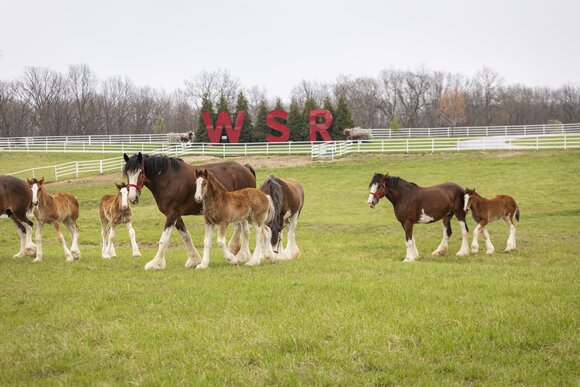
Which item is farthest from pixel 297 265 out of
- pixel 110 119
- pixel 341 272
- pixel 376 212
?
pixel 110 119

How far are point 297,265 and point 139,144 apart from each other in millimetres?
51972

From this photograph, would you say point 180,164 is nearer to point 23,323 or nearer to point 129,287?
point 129,287

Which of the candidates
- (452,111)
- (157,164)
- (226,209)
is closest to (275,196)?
(226,209)

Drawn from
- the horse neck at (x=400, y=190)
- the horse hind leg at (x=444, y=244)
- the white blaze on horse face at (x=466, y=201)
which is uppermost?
the horse neck at (x=400, y=190)

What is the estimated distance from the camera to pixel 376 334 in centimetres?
645

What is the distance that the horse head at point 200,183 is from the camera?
1107 cm

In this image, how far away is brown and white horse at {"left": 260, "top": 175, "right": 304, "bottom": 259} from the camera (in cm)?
1307

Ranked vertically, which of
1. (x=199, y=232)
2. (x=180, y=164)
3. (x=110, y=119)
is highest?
(x=110, y=119)

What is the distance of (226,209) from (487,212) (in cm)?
793

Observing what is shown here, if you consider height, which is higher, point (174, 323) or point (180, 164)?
point (180, 164)

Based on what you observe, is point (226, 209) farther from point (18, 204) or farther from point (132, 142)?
point (132, 142)

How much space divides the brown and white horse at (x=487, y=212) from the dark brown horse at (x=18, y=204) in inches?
431

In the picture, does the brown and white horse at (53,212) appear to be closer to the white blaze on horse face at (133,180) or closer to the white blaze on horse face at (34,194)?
the white blaze on horse face at (34,194)

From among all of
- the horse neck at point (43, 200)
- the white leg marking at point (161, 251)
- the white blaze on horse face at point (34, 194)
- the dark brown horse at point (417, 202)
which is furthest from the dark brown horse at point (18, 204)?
the dark brown horse at point (417, 202)
